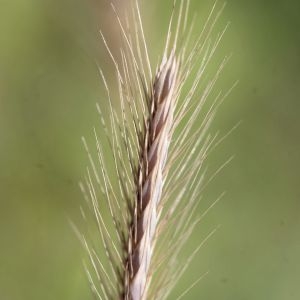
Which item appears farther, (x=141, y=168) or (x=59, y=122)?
(x=59, y=122)

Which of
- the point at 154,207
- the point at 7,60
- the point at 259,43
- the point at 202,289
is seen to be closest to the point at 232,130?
the point at 259,43

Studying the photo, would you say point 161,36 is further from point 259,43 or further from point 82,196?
point 82,196

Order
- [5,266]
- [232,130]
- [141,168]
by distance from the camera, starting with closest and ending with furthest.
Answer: [141,168], [5,266], [232,130]

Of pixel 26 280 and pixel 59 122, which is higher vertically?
pixel 59 122

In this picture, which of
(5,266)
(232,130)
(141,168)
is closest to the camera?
(141,168)

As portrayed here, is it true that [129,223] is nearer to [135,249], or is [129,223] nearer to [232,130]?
[135,249]

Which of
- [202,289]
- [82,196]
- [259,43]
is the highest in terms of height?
[259,43]

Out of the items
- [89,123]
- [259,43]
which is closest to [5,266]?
[89,123]
